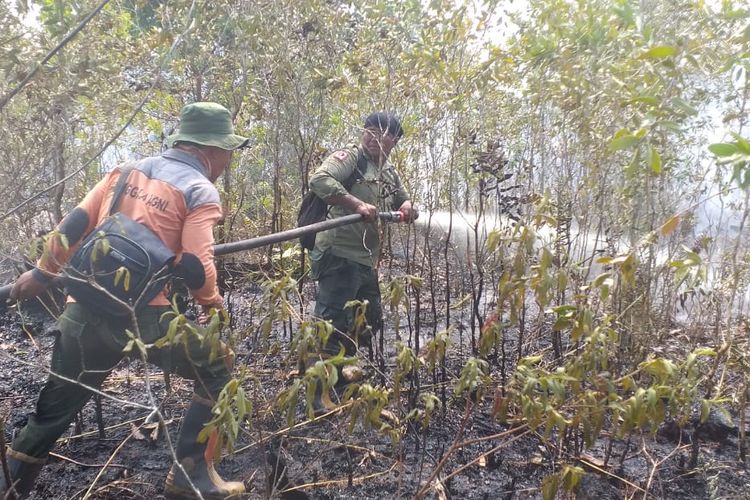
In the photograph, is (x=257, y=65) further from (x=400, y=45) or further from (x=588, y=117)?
(x=588, y=117)

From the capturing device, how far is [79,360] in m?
2.37

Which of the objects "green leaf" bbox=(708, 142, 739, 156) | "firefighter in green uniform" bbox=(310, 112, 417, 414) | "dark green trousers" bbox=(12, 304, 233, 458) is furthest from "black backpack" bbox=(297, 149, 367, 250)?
"green leaf" bbox=(708, 142, 739, 156)

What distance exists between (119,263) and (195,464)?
99 cm

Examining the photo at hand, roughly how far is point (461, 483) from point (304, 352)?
4.99 ft

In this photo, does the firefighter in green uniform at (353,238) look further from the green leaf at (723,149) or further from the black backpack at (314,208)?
the green leaf at (723,149)

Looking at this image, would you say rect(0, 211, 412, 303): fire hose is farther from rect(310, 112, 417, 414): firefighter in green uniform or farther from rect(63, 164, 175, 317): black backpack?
rect(63, 164, 175, 317): black backpack

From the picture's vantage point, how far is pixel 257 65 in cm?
450

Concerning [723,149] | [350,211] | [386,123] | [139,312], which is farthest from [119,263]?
[723,149]

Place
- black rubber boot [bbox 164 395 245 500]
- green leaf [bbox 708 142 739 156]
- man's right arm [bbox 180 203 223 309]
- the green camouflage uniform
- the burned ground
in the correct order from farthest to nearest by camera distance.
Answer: the green camouflage uniform < the burned ground < black rubber boot [bbox 164 395 245 500] < man's right arm [bbox 180 203 223 309] < green leaf [bbox 708 142 739 156]

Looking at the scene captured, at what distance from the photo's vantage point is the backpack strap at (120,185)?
7.69 feet

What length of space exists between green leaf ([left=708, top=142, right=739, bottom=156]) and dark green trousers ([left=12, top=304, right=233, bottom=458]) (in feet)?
5.78

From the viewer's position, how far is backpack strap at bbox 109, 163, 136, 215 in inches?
92.3

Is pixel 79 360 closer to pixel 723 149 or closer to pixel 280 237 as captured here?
pixel 280 237

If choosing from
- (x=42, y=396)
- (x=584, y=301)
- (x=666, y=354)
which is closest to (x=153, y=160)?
(x=42, y=396)
